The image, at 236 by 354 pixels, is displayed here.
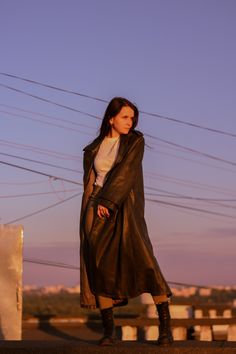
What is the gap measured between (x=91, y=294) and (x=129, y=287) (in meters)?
0.37

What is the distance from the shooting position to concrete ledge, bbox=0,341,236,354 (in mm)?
6557

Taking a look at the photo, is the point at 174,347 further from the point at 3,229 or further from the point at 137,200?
the point at 3,229

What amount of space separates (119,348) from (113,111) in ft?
6.31

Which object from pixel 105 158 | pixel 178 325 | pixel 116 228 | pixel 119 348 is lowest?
pixel 178 325

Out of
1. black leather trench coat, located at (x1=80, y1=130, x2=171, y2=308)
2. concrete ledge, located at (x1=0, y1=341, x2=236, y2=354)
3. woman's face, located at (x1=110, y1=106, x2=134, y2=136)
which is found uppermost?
woman's face, located at (x1=110, y1=106, x2=134, y2=136)

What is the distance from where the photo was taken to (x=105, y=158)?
24.1 feet

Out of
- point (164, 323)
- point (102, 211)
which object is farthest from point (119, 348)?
point (102, 211)

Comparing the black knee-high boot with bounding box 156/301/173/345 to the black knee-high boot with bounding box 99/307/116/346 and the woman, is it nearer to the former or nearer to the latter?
the woman

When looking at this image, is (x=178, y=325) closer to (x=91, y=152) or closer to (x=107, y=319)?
(x=107, y=319)

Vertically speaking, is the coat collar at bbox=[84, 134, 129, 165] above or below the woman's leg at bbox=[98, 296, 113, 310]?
above

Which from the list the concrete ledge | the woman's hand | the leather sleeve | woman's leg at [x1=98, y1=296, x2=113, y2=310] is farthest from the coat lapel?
the concrete ledge

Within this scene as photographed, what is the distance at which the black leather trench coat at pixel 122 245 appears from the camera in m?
6.99

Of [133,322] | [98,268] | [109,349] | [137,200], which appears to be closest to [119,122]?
[137,200]

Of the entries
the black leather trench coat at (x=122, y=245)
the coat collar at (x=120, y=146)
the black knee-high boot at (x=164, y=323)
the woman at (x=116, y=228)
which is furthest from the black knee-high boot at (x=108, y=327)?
the coat collar at (x=120, y=146)
